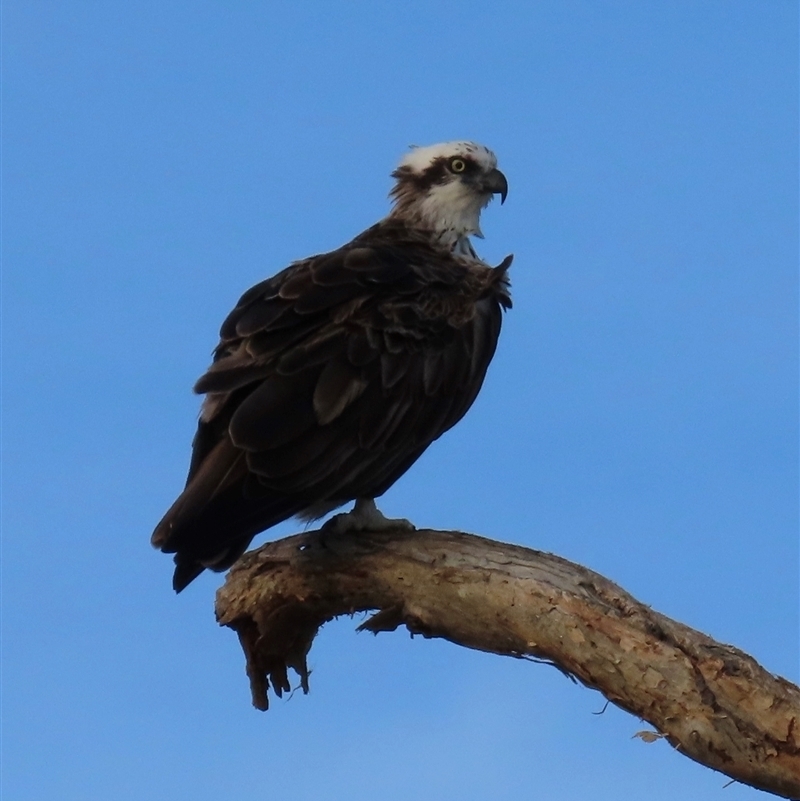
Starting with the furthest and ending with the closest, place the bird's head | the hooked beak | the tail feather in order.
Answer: the hooked beak < the bird's head < the tail feather

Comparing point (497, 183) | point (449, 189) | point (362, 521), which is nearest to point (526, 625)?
point (362, 521)

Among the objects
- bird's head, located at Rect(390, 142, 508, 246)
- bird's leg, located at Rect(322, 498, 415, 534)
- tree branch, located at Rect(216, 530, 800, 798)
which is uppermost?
bird's head, located at Rect(390, 142, 508, 246)

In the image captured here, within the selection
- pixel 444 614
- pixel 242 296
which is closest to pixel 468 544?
pixel 444 614

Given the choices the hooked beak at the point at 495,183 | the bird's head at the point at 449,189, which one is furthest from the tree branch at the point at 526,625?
the hooked beak at the point at 495,183

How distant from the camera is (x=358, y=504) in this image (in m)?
8.91

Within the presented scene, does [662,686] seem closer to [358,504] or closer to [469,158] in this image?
[358,504]

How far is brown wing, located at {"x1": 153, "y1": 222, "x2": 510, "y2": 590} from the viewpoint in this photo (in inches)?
313

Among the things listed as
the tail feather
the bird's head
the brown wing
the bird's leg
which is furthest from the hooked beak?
the tail feather

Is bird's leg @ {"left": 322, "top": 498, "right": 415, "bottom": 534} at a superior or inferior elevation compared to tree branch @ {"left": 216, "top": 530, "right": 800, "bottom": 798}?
superior

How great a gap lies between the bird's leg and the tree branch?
0.05 m

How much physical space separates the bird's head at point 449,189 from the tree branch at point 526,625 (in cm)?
280

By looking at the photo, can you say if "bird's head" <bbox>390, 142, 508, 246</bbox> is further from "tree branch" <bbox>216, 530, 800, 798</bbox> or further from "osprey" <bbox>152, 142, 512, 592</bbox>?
"tree branch" <bbox>216, 530, 800, 798</bbox>

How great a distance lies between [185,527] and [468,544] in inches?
62.1

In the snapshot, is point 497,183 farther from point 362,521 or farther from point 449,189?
point 362,521
